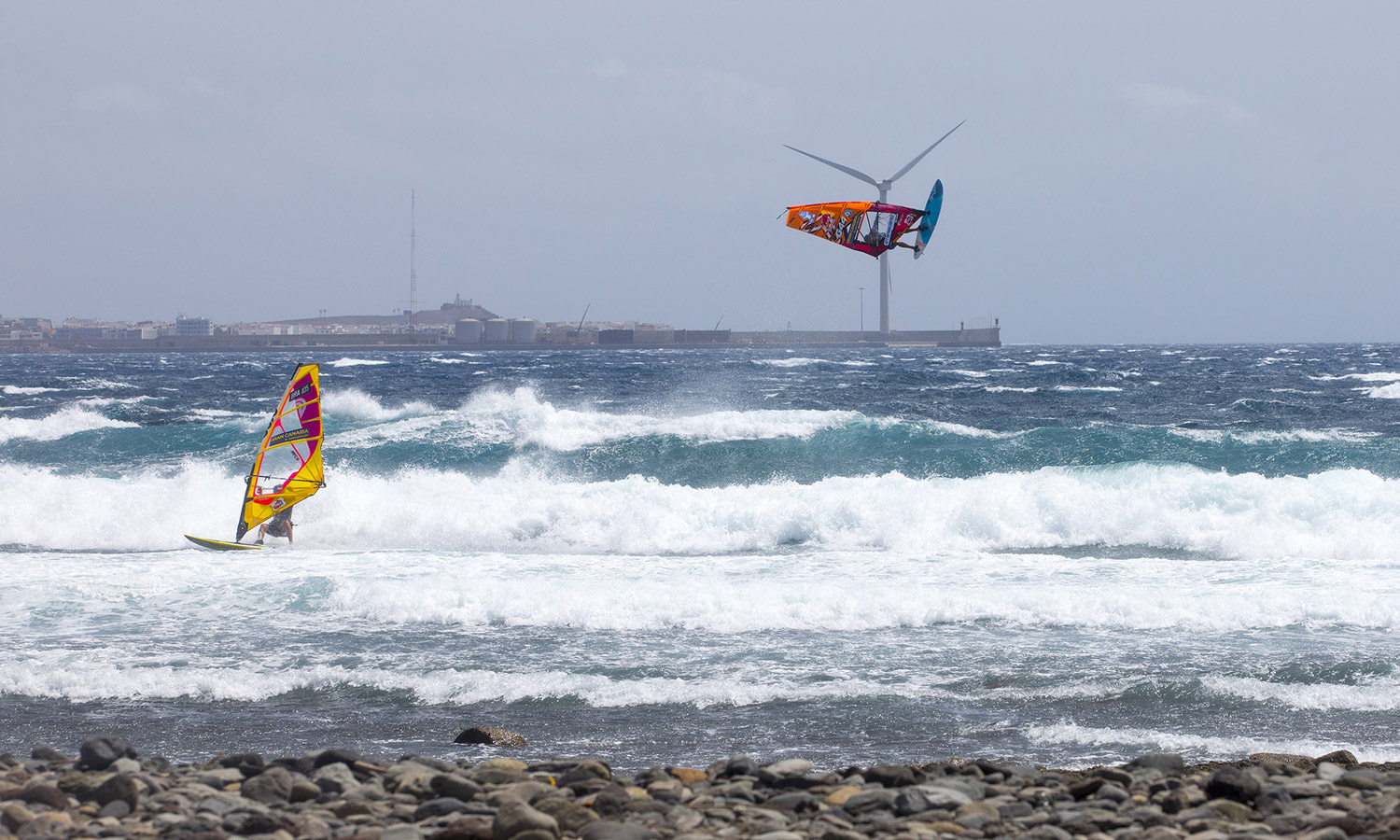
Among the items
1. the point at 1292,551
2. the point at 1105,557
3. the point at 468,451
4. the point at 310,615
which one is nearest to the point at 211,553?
the point at 310,615

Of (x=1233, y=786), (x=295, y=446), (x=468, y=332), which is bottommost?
(x=1233, y=786)

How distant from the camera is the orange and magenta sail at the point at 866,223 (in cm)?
1834

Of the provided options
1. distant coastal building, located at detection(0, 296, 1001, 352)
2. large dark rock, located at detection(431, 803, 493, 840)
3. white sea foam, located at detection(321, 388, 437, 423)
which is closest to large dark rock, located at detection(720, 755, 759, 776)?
large dark rock, located at detection(431, 803, 493, 840)

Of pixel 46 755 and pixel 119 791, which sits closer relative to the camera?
pixel 119 791

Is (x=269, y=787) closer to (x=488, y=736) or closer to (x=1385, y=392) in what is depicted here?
(x=488, y=736)

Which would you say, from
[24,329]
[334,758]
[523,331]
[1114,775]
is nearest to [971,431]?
[1114,775]

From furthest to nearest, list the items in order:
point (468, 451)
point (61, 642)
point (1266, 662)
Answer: point (468, 451)
point (61, 642)
point (1266, 662)

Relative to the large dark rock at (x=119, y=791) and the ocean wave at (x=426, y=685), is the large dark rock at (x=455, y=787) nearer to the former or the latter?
the large dark rock at (x=119, y=791)

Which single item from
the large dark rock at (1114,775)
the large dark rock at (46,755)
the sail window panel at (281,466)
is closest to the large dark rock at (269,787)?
the large dark rock at (46,755)

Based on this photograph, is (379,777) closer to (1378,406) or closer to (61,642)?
(61,642)

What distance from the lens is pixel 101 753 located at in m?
6.63

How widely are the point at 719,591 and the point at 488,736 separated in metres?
5.01

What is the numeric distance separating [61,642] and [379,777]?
6058 mm

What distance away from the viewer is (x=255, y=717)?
341 inches
